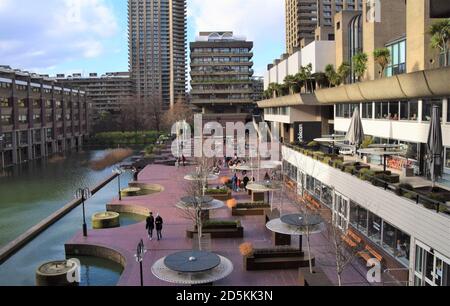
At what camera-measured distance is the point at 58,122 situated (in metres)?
87.1

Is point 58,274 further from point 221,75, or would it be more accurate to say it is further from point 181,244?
point 221,75

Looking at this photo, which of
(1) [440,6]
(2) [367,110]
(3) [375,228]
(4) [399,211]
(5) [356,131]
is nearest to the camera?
(1) [440,6]

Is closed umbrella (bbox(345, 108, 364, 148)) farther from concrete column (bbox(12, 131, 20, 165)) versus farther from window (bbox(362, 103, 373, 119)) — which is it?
concrete column (bbox(12, 131, 20, 165))

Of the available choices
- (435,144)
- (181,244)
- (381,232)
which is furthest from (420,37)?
(181,244)

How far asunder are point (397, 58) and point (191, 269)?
69.8ft

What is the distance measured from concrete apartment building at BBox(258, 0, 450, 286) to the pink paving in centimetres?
171

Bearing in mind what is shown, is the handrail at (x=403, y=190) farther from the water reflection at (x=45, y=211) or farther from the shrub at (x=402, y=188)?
the water reflection at (x=45, y=211)

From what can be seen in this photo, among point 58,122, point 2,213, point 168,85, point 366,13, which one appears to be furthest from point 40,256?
point 168,85

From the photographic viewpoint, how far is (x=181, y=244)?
2202cm

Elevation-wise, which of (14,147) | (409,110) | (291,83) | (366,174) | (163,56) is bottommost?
(14,147)

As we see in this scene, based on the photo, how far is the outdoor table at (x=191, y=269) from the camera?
14.9 meters

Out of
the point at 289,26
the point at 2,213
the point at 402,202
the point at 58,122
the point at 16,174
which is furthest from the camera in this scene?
the point at 289,26
